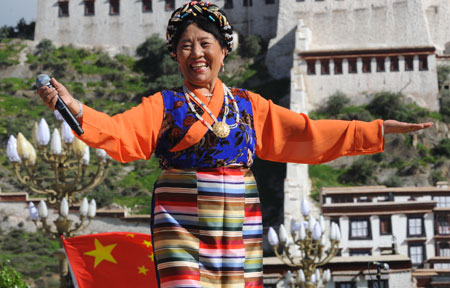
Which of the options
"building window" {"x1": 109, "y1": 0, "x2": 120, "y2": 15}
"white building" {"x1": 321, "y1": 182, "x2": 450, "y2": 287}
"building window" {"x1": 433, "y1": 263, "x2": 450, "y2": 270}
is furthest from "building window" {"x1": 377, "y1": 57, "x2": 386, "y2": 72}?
"building window" {"x1": 433, "y1": 263, "x2": 450, "y2": 270}

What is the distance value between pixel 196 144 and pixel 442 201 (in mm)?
50688

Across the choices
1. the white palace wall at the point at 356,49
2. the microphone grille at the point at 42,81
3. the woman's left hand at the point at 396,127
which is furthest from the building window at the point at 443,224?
the microphone grille at the point at 42,81

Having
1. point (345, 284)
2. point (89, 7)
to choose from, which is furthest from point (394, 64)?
point (345, 284)

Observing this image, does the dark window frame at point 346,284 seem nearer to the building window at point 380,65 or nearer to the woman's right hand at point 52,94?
the building window at point 380,65

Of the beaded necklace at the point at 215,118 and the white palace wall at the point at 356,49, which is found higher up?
the white palace wall at the point at 356,49

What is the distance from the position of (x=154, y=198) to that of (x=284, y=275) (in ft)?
126

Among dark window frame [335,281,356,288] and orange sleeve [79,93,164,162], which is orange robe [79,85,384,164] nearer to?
orange sleeve [79,93,164,162]

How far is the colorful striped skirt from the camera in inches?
320

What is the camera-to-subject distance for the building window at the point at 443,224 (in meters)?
55.9

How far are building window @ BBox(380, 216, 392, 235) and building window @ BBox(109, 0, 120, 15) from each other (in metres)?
37.0

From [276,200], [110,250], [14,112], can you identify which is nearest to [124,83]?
[14,112]

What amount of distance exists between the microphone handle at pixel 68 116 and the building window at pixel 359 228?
47.5 m

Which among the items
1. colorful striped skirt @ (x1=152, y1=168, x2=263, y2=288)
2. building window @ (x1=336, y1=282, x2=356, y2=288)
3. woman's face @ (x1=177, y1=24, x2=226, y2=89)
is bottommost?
building window @ (x1=336, y1=282, x2=356, y2=288)

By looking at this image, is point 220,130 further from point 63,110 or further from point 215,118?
point 63,110
